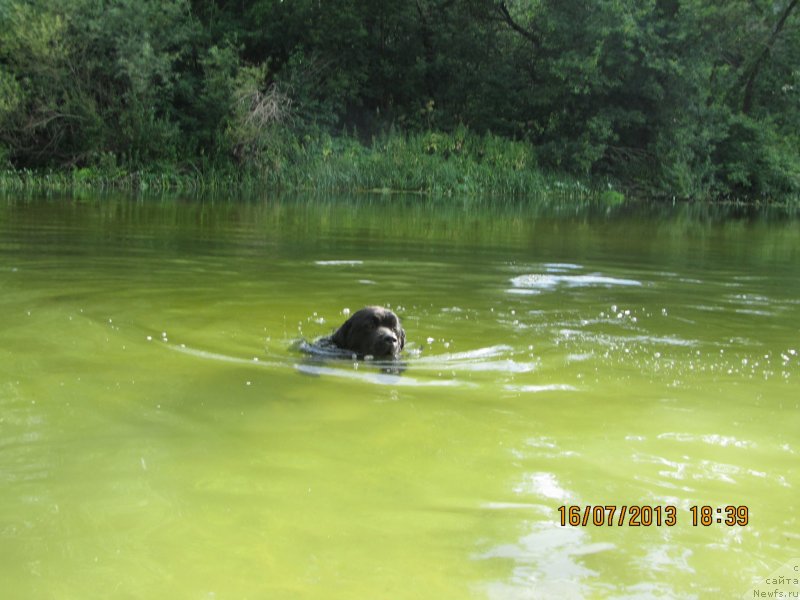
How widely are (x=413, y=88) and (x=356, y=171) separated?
841cm

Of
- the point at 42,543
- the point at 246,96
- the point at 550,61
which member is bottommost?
the point at 42,543

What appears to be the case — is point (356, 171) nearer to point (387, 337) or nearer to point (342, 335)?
point (342, 335)

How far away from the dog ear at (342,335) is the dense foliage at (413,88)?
2245cm

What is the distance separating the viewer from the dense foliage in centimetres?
2755

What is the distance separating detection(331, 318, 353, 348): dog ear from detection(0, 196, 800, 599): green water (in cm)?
44

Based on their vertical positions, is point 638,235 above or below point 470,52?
below

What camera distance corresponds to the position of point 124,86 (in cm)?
2873

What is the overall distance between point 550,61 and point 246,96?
12.3 meters

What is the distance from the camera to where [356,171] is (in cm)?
3106

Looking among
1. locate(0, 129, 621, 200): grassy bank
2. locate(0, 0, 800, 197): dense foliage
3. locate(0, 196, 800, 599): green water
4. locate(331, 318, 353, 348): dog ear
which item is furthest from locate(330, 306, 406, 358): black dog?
locate(0, 0, 800, 197): dense foliage

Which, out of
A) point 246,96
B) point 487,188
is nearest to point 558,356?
point 246,96

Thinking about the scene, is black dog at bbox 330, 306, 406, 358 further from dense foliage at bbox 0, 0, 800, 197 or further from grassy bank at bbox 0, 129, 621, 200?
dense foliage at bbox 0, 0, 800, 197

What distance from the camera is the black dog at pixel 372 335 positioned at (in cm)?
616

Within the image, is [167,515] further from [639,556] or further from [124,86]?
[124,86]
